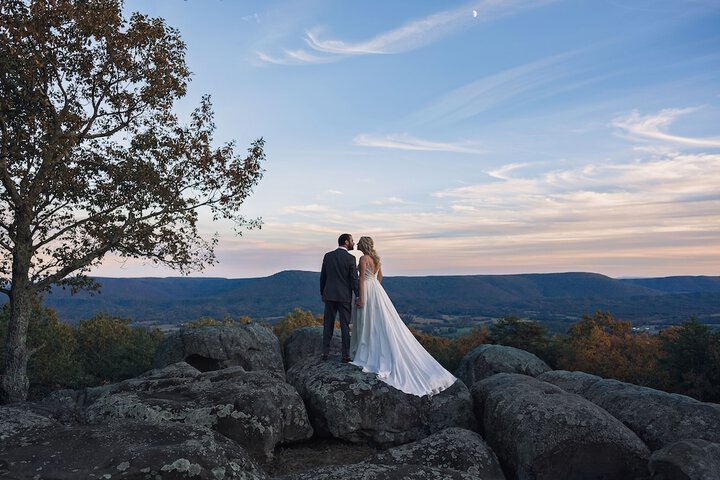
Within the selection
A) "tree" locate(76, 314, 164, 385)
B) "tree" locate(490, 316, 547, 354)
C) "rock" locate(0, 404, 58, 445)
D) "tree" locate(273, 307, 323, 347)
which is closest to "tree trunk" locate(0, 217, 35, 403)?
"rock" locate(0, 404, 58, 445)

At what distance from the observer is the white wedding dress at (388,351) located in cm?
1499

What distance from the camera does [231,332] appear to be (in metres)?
26.3

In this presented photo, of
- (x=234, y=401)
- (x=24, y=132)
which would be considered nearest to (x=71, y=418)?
(x=234, y=401)

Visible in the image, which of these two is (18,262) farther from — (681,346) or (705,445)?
(681,346)

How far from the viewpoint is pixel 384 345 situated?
16188 millimetres

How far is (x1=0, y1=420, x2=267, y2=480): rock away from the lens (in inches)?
291

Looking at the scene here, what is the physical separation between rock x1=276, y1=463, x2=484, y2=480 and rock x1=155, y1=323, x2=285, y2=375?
56.0 feet

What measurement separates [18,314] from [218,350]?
27.8 ft

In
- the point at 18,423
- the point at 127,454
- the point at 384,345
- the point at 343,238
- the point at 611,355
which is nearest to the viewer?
the point at 127,454

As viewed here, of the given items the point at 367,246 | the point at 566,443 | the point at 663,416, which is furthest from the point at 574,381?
the point at 367,246

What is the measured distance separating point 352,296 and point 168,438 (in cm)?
910

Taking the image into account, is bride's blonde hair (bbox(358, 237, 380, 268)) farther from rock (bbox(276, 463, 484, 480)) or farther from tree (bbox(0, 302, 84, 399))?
tree (bbox(0, 302, 84, 399))

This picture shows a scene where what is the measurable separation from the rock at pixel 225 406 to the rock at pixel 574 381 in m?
9.40

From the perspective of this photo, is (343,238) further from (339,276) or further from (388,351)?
(388,351)
